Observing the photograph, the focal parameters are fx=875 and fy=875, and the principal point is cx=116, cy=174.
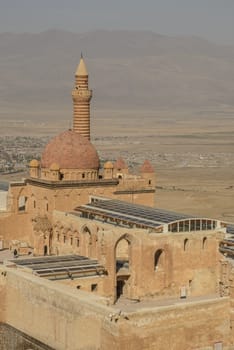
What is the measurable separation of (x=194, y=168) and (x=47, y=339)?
77.7m

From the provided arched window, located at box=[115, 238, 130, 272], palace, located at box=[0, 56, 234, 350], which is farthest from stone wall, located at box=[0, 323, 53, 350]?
arched window, located at box=[115, 238, 130, 272]

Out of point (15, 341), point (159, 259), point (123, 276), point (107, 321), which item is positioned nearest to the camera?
point (107, 321)

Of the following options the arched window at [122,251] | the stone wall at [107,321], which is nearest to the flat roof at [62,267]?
the stone wall at [107,321]

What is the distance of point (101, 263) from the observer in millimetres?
34875

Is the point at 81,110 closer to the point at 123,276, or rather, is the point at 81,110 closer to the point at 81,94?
the point at 81,94

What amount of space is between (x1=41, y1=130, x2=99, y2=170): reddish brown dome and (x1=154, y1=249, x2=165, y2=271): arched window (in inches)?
353

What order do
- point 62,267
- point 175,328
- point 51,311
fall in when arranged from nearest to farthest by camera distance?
point 175,328 → point 51,311 → point 62,267

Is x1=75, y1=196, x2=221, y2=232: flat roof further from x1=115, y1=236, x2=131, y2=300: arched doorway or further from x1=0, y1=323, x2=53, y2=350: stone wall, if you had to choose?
x1=0, y1=323, x2=53, y2=350: stone wall

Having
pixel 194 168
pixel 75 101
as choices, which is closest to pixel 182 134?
pixel 194 168

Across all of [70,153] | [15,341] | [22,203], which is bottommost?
[15,341]

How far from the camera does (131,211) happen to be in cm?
3947

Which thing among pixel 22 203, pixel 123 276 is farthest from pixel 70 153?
pixel 123 276

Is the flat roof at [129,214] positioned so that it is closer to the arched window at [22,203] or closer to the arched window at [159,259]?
the arched window at [159,259]

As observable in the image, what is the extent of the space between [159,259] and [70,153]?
9.40m
